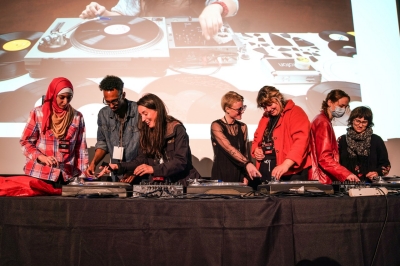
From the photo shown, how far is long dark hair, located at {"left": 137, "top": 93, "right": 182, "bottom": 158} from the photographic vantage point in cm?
269

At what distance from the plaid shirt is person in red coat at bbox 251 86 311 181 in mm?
1238

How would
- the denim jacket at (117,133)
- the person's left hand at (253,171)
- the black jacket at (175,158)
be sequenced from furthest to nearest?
1. the denim jacket at (117,133)
2. the person's left hand at (253,171)
3. the black jacket at (175,158)

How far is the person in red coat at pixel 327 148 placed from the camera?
115 inches

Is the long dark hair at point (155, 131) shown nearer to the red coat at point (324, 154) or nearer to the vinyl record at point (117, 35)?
the red coat at point (324, 154)

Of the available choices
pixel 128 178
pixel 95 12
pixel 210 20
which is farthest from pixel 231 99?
pixel 95 12

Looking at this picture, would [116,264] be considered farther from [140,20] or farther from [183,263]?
[140,20]

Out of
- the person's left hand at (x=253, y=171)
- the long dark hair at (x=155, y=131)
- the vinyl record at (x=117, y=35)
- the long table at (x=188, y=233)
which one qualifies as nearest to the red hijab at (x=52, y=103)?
the long dark hair at (x=155, y=131)

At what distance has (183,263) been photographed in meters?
1.81

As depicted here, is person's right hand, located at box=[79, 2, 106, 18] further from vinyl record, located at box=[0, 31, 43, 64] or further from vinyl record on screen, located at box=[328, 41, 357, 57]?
vinyl record on screen, located at box=[328, 41, 357, 57]

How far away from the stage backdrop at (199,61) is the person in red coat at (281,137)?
1.13 m

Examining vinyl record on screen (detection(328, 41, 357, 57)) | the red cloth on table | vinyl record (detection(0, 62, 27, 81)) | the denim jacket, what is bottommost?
the red cloth on table

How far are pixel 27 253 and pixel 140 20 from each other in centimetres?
286

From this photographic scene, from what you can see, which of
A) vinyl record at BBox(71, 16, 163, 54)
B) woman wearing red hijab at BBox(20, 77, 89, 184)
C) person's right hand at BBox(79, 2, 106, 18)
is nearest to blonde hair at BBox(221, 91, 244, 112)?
woman wearing red hijab at BBox(20, 77, 89, 184)

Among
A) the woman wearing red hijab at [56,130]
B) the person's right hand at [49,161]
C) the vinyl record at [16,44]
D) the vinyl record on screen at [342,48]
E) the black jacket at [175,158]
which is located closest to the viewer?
the person's right hand at [49,161]
